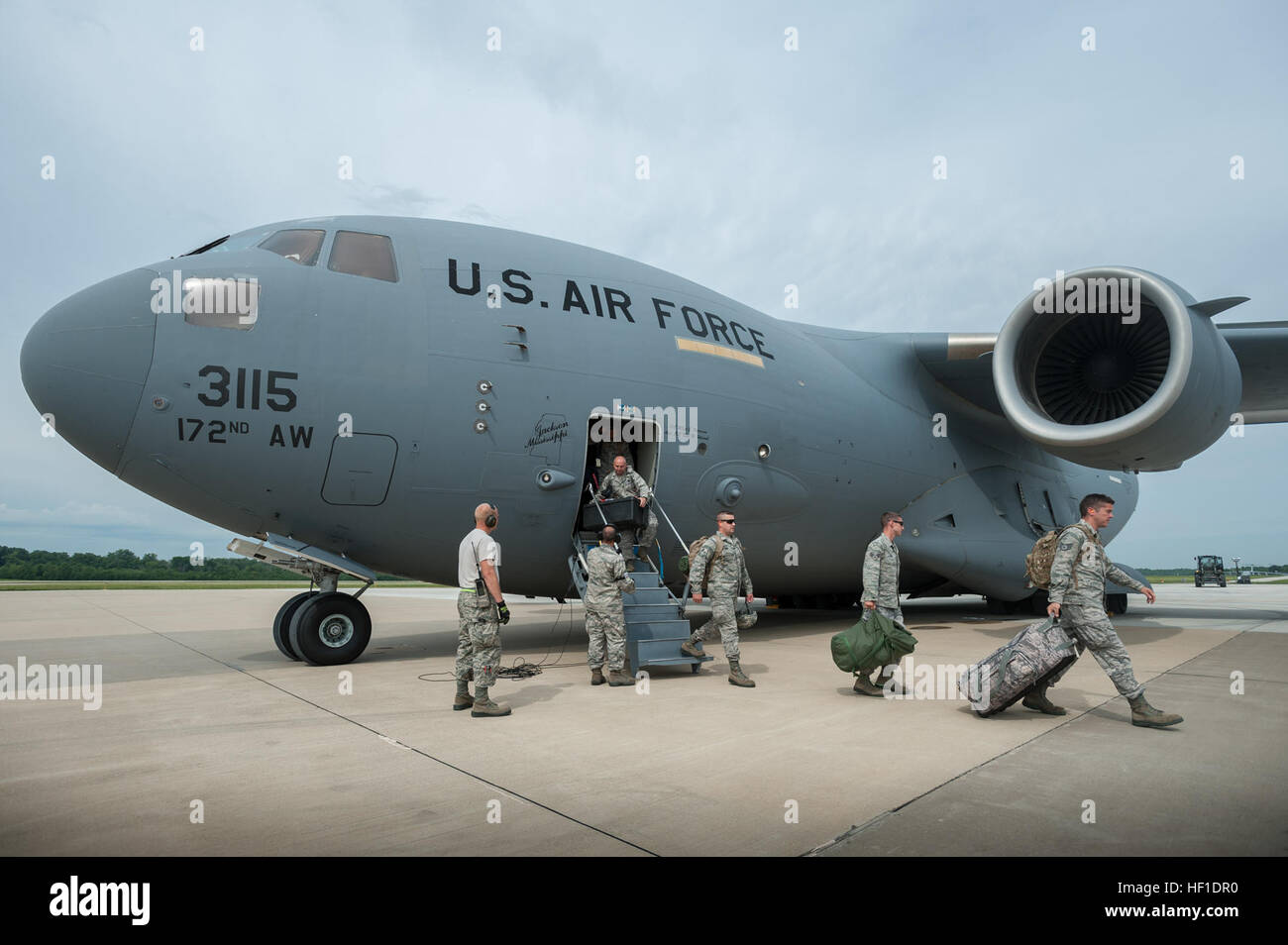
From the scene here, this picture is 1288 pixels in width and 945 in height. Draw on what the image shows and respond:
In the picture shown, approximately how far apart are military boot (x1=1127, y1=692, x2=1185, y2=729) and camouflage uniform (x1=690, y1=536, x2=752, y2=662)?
2.97 meters

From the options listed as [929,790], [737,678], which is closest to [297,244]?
[737,678]

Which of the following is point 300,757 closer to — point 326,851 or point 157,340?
point 326,851

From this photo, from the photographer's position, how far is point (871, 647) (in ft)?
18.5

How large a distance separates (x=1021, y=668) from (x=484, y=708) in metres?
3.60

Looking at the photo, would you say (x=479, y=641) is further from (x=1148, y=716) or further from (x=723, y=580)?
(x=1148, y=716)

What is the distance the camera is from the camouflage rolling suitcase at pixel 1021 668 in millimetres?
4832

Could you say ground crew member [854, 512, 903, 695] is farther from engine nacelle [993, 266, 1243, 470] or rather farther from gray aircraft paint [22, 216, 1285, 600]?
engine nacelle [993, 266, 1243, 470]

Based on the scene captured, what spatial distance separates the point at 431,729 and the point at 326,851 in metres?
2.02

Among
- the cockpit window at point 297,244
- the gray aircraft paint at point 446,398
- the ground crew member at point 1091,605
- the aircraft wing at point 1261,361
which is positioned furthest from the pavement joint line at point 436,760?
the aircraft wing at point 1261,361

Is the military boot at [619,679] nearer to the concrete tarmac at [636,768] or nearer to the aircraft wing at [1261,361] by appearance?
the concrete tarmac at [636,768]

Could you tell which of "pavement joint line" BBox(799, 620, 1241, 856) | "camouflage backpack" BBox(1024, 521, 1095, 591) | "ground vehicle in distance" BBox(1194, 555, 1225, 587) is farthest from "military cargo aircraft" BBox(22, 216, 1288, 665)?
"ground vehicle in distance" BBox(1194, 555, 1225, 587)

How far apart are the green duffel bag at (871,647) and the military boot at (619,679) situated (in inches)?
71.1

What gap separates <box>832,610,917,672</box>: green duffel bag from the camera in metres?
5.65
